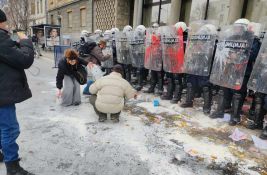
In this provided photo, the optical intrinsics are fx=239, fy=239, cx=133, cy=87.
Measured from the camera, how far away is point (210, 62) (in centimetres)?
446

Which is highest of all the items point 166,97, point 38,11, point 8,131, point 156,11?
point 38,11

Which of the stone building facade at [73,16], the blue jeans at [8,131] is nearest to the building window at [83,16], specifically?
the stone building facade at [73,16]

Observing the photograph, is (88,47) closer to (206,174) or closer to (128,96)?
(128,96)

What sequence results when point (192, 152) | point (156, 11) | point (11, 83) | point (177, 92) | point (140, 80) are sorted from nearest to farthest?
point (11, 83) → point (192, 152) → point (177, 92) → point (140, 80) → point (156, 11)

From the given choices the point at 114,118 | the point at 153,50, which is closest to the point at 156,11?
the point at 153,50

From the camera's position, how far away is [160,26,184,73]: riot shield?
4.96m

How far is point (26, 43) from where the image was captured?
2406 mm

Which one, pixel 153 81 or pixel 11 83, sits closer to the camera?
pixel 11 83

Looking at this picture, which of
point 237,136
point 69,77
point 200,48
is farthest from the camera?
point 69,77

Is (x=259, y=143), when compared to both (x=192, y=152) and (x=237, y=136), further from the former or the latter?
(x=192, y=152)

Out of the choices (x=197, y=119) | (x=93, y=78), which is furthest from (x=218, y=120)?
(x=93, y=78)

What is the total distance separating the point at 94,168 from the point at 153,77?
12.1ft

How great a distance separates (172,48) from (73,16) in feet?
52.2

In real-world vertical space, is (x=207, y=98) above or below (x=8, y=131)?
below
